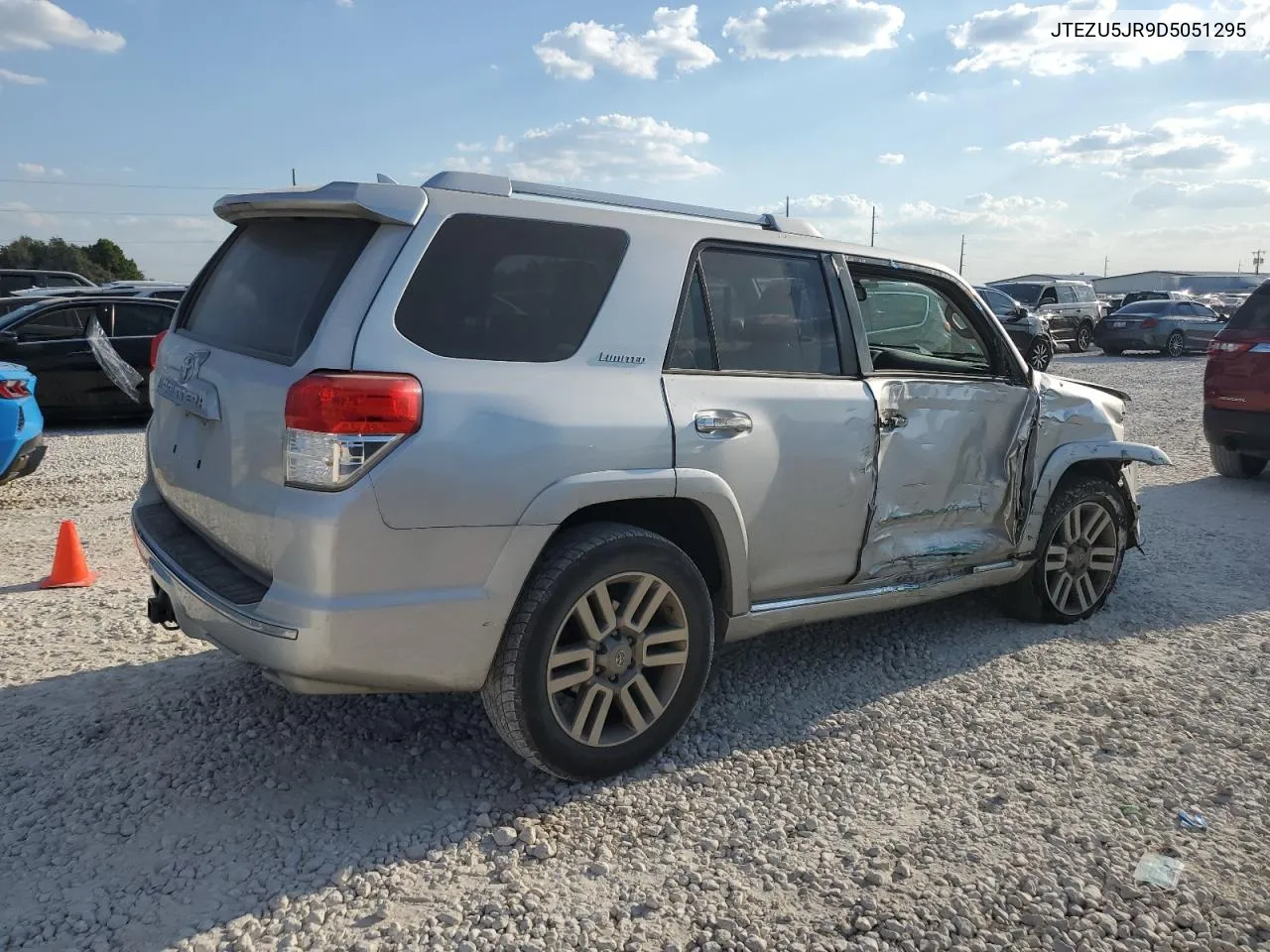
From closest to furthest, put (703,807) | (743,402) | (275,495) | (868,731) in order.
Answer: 1. (275,495)
2. (703,807)
3. (743,402)
4. (868,731)

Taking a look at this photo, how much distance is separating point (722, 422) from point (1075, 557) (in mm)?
2502

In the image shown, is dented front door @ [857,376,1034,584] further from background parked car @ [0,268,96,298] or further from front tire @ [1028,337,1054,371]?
background parked car @ [0,268,96,298]

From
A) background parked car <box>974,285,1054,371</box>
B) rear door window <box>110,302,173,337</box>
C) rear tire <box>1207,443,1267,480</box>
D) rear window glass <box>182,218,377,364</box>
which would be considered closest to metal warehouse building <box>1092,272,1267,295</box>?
background parked car <box>974,285,1054,371</box>

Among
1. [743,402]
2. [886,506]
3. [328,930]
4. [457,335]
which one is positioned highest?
[457,335]

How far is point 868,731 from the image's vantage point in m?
3.79

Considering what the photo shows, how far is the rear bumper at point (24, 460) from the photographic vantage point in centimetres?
738

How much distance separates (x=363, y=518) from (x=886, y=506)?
2152 mm

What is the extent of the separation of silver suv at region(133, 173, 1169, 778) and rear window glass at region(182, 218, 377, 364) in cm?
1

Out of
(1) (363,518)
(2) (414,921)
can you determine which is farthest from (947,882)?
(1) (363,518)

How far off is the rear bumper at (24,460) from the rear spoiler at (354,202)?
5259mm

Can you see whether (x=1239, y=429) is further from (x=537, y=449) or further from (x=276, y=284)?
(x=276, y=284)

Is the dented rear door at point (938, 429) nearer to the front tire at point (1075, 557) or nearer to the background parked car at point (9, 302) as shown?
the front tire at point (1075, 557)

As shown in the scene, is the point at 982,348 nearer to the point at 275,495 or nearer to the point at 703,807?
the point at 703,807

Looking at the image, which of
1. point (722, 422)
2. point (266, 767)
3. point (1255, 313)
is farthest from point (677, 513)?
point (1255, 313)
